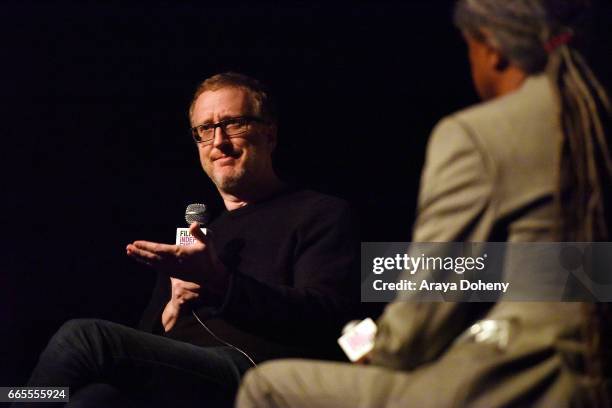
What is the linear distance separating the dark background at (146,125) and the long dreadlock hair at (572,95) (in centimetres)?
131

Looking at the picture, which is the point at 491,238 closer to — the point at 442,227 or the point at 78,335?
the point at 442,227

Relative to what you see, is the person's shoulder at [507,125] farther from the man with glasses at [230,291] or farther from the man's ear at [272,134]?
the man's ear at [272,134]

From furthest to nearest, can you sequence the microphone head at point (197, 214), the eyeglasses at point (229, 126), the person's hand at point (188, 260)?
the eyeglasses at point (229, 126) → the microphone head at point (197, 214) → the person's hand at point (188, 260)

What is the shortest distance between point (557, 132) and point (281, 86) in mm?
1694

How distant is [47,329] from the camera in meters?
3.19

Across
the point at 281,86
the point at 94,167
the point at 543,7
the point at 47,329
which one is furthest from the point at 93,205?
the point at 543,7

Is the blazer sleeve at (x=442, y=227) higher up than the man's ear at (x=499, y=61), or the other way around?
the man's ear at (x=499, y=61)

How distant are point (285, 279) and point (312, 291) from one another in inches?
5.5

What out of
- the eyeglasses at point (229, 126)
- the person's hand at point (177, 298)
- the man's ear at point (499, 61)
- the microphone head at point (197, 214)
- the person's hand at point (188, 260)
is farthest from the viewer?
the eyeglasses at point (229, 126)

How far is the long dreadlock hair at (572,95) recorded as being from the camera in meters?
1.45

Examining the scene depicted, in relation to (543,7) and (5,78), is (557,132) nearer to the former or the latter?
(543,7)

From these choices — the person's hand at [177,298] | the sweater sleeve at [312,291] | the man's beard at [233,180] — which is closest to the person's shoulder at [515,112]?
the sweater sleeve at [312,291]

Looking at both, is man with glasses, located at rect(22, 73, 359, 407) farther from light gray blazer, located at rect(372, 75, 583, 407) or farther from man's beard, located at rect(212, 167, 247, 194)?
light gray blazer, located at rect(372, 75, 583, 407)

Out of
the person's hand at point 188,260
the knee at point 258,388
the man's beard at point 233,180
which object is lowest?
the knee at point 258,388
